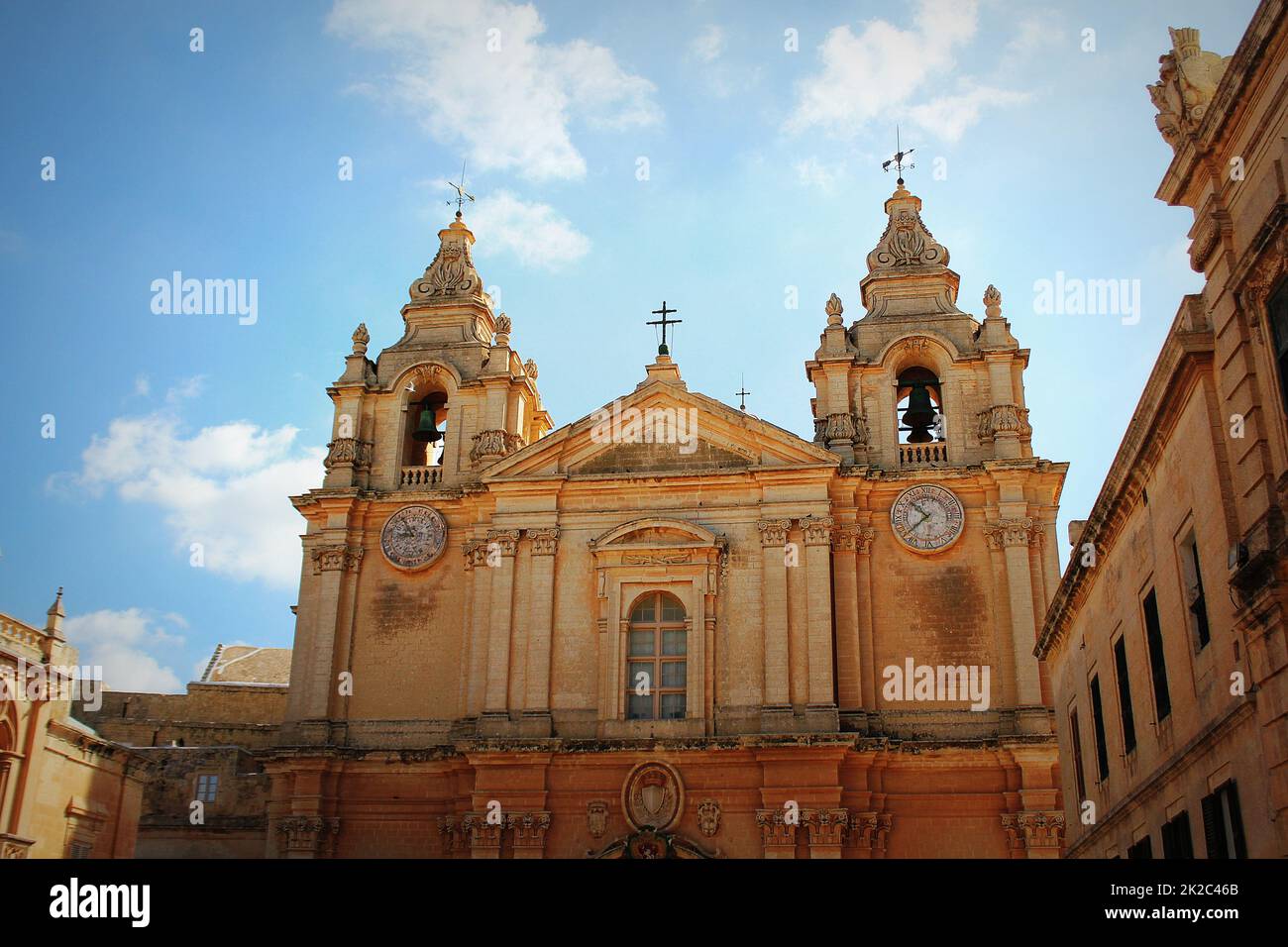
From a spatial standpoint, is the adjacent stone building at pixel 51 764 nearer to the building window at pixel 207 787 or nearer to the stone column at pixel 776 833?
the building window at pixel 207 787

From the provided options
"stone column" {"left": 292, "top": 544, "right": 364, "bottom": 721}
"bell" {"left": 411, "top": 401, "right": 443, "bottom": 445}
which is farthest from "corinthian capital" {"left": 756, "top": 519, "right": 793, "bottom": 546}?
"stone column" {"left": 292, "top": 544, "right": 364, "bottom": 721}

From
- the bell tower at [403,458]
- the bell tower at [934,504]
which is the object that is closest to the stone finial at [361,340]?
the bell tower at [403,458]

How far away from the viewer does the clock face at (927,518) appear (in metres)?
27.1

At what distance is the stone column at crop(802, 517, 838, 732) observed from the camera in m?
25.3

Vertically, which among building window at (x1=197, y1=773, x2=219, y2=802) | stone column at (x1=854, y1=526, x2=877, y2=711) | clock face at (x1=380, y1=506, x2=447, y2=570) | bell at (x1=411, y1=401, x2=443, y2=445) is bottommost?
building window at (x1=197, y1=773, x2=219, y2=802)

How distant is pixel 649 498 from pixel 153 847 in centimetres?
1682

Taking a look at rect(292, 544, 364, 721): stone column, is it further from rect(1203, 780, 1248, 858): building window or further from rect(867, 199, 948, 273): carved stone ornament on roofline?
rect(1203, 780, 1248, 858): building window

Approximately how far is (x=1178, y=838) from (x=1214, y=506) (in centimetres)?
411

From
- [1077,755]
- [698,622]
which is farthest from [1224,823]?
[698,622]

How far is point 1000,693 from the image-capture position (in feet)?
85.0

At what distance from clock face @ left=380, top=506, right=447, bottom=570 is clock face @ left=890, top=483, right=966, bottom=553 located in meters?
10.2

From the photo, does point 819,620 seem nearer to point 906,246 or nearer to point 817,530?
point 817,530
